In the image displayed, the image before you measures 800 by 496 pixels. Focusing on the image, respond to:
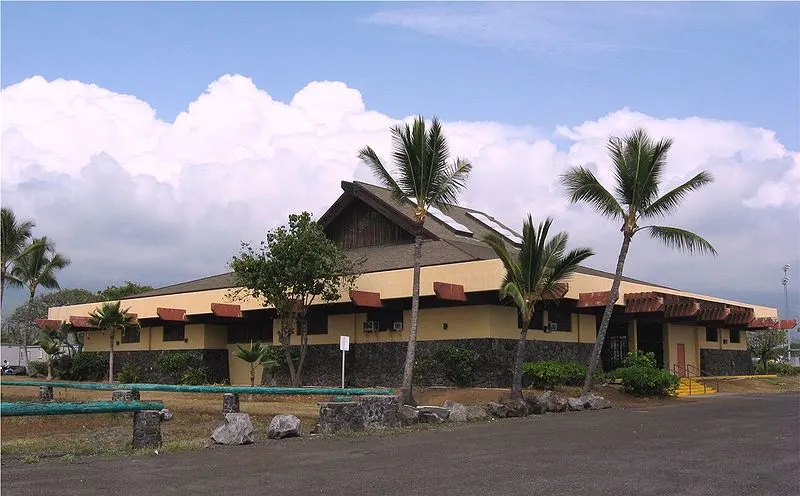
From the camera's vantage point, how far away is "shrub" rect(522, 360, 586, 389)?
86.0 feet

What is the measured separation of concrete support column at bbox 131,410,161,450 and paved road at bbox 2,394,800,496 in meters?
0.78

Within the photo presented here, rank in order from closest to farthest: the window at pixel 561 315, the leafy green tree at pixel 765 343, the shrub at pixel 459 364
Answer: the shrub at pixel 459 364 < the window at pixel 561 315 < the leafy green tree at pixel 765 343

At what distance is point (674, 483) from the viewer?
361 inches

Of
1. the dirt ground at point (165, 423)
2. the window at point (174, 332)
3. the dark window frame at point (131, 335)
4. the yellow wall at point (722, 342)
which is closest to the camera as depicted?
the dirt ground at point (165, 423)

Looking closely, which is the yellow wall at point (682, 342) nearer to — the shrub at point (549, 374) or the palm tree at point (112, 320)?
the shrub at point (549, 374)

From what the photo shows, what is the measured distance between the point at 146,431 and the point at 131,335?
29778mm

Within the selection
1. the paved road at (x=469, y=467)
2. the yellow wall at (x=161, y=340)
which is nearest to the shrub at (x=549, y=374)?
the paved road at (x=469, y=467)

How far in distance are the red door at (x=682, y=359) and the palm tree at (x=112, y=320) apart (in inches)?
1034

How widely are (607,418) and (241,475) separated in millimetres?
11682

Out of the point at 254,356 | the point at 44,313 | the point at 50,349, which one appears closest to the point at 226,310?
the point at 254,356

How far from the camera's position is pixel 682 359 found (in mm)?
37281

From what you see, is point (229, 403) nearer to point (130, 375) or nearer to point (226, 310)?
point (226, 310)

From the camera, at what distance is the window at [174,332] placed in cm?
3750

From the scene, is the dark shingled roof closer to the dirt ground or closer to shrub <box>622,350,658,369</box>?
the dirt ground
